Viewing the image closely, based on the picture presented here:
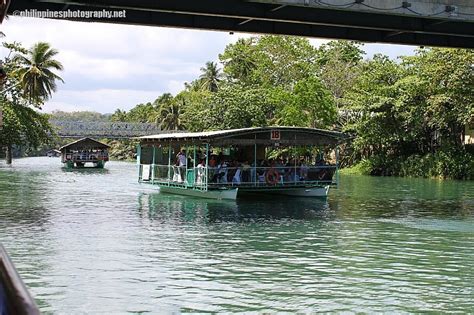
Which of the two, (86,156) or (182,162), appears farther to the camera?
(86,156)

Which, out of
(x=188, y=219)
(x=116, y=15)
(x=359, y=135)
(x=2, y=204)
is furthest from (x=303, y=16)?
(x=359, y=135)

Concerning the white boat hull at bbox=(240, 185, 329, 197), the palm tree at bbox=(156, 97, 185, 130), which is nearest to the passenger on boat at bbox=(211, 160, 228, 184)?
the white boat hull at bbox=(240, 185, 329, 197)

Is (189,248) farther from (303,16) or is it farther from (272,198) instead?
(272,198)

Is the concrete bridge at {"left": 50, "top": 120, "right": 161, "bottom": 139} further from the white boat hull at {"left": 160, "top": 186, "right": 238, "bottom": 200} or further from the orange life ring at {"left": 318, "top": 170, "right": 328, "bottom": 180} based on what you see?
the orange life ring at {"left": 318, "top": 170, "right": 328, "bottom": 180}

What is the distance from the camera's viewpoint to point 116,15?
57.8 feet

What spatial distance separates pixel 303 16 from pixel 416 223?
6.87 meters

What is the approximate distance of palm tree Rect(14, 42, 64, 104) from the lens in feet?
199

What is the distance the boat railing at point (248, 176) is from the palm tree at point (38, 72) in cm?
3661

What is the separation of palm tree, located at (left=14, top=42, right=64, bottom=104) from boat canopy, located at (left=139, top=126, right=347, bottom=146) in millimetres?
37522

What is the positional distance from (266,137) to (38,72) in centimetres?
4126

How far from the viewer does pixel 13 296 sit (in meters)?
1.96

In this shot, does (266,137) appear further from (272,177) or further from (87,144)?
(87,144)

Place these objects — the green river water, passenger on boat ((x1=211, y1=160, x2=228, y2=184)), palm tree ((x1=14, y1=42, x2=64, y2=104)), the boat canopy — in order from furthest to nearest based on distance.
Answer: palm tree ((x1=14, y1=42, x2=64, y2=104)) < passenger on boat ((x1=211, y1=160, x2=228, y2=184)) < the boat canopy < the green river water

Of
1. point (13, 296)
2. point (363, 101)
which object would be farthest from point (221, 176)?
point (363, 101)
